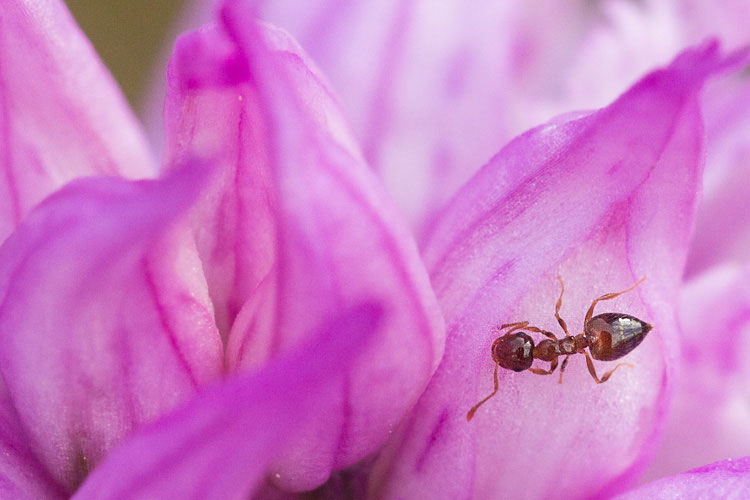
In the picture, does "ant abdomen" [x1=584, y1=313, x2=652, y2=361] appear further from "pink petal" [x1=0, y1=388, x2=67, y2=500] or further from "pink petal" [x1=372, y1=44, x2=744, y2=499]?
"pink petal" [x1=0, y1=388, x2=67, y2=500]

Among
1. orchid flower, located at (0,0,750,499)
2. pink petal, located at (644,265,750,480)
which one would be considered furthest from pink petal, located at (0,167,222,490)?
pink petal, located at (644,265,750,480)

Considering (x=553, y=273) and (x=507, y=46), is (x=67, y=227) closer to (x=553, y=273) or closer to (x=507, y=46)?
(x=553, y=273)

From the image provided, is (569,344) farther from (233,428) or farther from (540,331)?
(233,428)

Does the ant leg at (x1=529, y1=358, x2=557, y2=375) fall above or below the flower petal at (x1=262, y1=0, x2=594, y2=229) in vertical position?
below

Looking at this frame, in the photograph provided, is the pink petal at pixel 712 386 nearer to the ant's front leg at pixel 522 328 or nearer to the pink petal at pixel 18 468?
the ant's front leg at pixel 522 328

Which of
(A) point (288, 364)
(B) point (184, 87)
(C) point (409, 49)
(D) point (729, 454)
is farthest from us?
(C) point (409, 49)

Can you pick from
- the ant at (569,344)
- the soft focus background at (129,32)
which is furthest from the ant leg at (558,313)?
the soft focus background at (129,32)

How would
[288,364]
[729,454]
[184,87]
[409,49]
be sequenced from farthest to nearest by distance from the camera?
[409,49] < [729,454] < [184,87] < [288,364]

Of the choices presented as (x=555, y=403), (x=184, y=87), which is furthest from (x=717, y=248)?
(x=184, y=87)
